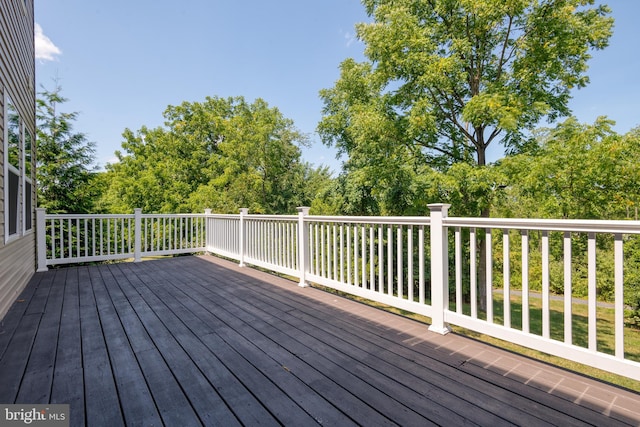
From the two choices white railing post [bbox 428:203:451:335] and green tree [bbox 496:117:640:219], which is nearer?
white railing post [bbox 428:203:451:335]

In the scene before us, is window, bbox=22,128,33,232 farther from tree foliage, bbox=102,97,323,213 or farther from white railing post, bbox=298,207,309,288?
tree foliage, bbox=102,97,323,213

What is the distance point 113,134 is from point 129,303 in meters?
18.8

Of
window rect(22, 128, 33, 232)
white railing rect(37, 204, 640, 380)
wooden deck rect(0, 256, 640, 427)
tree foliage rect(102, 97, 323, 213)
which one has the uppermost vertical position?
tree foliage rect(102, 97, 323, 213)

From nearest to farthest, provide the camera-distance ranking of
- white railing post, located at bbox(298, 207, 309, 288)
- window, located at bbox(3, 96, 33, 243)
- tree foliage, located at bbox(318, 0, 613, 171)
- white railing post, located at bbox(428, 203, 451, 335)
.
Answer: white railing post, located at bbox(428, 203, 451, 335) < window, located at bbox(3, 96, 33, 243) < white railing post, located at bbox(298, 207, 309, 288) < tree foliage, located at bbox(318, 0, 613, 171)

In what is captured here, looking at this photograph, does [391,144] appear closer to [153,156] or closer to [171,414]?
[171,414]

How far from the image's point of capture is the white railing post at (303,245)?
12.7ft

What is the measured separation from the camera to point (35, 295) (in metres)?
3.61

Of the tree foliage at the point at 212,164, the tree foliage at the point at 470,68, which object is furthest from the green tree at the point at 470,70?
the tree foliage at the point at 212,164

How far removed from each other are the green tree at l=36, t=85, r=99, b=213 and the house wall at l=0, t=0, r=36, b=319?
14.5ft

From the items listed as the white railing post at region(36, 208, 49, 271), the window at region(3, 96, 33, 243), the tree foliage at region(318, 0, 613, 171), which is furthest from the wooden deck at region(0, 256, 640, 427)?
the tree foliage at region(318, 0, 613, 171)

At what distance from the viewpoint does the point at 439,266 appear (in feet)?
7.80

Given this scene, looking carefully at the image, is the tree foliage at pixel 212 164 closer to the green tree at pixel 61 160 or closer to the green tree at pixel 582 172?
the green tree at pixel 61 160

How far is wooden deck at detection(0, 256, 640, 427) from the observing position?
1.43 metres

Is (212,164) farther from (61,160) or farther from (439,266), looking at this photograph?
(439,266)
